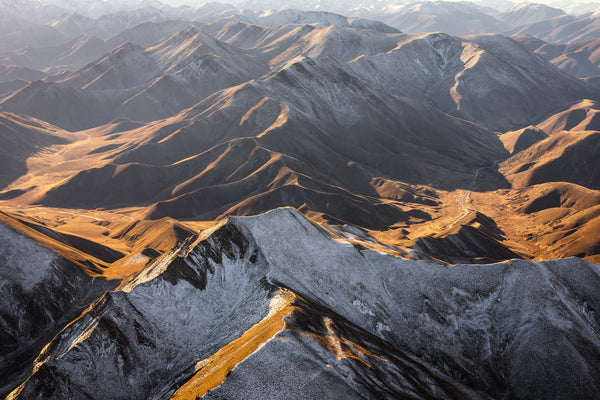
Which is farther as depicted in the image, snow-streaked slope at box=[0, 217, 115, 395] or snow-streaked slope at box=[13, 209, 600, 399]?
snow-streaked slope at box=[0, 217, 115, 395]

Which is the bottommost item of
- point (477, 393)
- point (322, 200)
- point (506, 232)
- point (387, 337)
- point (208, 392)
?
point (506, 232)

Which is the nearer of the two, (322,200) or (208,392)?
(208,392)

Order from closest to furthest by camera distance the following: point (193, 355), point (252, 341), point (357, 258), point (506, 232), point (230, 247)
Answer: point (252, 341), point (193, 355), point (230, 247), point (357, 258), point (506, 232)

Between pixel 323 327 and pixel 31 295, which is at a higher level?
pixel 31 295

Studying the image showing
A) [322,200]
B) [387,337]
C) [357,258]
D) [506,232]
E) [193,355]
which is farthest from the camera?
[322,200]

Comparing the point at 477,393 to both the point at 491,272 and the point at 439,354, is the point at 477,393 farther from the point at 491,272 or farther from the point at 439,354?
the point at 491,272

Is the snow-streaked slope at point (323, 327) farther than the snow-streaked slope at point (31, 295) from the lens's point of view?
No

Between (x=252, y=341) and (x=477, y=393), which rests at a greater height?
(x=252, y=341)

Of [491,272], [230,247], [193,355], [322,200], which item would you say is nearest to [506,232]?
[322,200]
